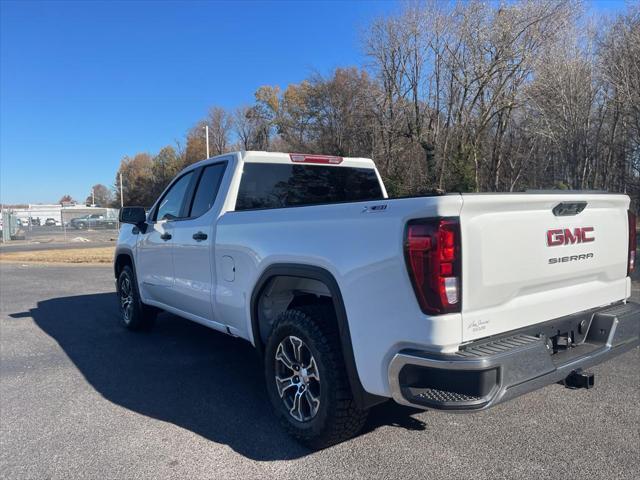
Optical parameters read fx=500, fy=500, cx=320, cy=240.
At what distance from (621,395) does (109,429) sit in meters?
4.04

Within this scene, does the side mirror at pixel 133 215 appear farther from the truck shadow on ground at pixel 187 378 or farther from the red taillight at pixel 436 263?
the red taillight at pixel 436 263

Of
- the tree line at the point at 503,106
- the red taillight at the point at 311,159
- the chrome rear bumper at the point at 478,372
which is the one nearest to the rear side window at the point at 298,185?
the red taillight at the point at 311,159

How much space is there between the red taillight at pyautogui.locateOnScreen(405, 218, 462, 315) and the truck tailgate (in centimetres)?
5

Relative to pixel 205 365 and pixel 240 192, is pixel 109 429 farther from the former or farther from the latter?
pixel 240 192

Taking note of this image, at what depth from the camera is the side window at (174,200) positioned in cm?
528

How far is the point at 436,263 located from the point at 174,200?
12.4ft

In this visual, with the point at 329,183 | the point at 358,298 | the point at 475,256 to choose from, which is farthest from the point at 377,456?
the point at 329,183

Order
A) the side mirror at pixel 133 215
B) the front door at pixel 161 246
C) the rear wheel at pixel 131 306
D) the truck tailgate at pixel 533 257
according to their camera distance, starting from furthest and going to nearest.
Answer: the rear wheel at pixel 131 306 < the side mirror at pixel 133 215 < the front door at pixel 161 246 < the truck tailgate at pixel 533 257

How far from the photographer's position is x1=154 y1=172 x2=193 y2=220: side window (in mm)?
5277

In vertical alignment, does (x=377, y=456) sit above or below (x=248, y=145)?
below

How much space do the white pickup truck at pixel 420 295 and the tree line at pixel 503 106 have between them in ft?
61.1

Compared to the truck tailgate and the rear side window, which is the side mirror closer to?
the rear side window

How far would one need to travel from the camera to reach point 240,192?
4.53 meters

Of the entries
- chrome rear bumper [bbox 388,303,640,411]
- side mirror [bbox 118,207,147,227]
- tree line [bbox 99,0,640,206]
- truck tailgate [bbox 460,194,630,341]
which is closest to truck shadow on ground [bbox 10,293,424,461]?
chrome rear bumper [bbox 388,303,640,411]
